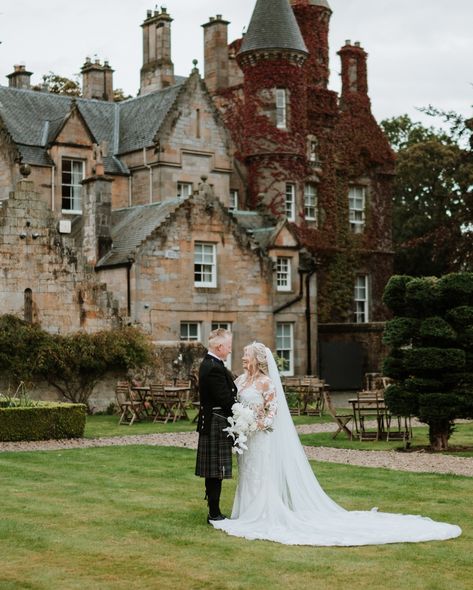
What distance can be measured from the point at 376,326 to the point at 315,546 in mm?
28868

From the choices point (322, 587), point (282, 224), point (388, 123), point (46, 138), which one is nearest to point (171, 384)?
point (282, 224)

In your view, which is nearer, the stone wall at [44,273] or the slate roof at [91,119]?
the stone wall at [44,273]

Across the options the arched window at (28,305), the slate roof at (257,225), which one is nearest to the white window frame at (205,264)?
the slate roof at (257,225)

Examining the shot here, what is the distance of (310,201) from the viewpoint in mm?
44250

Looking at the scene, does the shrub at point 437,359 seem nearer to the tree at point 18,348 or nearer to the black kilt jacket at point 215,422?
the black kilt jacket at point 215,422

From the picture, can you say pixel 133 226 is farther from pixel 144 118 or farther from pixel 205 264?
pixel 144 118

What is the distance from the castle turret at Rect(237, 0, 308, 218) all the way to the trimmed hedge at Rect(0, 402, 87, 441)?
71.8ft

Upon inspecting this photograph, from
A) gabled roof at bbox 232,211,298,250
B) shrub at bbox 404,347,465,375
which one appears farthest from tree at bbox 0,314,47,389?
shrub at bbox 404,347,465,375

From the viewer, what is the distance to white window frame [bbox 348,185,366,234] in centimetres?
4559

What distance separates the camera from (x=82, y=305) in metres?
29.7

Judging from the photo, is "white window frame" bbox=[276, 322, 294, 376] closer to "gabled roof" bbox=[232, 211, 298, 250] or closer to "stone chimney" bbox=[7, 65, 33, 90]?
"gabled roof" bbox=[232, 211, 298, 250]

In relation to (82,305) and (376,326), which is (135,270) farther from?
Result: (376,326)

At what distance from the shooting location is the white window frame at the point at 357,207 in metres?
45.6

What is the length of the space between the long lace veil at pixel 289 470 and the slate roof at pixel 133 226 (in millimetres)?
21780
